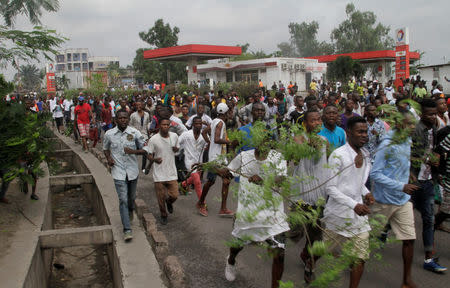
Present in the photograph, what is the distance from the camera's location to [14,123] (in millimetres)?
6160

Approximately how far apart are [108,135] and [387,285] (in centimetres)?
403

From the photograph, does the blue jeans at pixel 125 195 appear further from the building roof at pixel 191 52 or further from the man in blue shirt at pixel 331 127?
the building roof at pixel 191 52

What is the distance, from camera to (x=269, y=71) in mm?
42594

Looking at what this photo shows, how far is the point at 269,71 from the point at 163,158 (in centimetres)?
3697

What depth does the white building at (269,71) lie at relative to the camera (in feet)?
138

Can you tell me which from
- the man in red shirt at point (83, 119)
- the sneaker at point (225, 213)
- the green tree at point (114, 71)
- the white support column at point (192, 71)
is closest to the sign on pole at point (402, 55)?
the man in red shirt at point (83, 119)

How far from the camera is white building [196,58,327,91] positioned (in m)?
42.2

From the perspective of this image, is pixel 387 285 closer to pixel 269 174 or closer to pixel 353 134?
pixel 353 134

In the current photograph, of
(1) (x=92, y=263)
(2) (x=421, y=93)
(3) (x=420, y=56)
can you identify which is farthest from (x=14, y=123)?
(3) (x=420, y=56)

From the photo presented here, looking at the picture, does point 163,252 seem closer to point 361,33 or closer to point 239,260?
point 239,260

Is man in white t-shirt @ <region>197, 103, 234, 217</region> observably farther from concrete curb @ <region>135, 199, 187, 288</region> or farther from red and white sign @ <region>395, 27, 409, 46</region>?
red and white sign @ <region>395, 27, 409, 46</region>

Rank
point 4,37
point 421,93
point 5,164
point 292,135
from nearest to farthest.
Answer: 1. point 292,135
2. point 5,164
3. point 4,37
4. point 421,93

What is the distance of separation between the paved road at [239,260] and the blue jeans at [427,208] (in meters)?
0.35

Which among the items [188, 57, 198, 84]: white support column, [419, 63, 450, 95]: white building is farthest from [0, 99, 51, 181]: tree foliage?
[188, 57, 198, 84]: white support column
